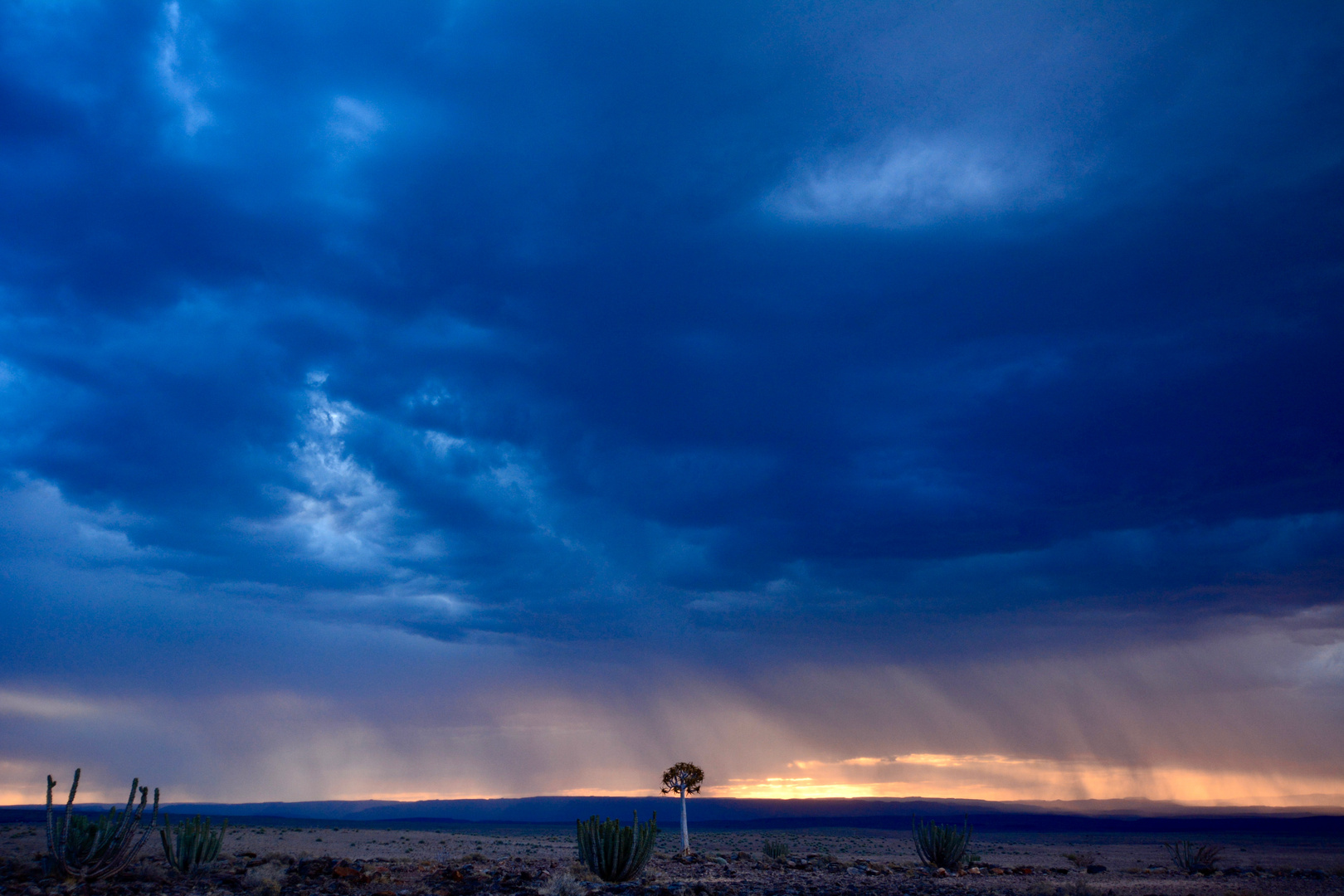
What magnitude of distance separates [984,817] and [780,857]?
191 metres

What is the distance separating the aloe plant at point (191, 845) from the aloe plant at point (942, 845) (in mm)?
24009

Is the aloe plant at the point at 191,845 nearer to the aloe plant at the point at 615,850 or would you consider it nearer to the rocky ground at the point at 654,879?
the rocky ground at the point at 654,879

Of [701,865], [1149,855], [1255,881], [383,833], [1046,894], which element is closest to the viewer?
[1046,894]

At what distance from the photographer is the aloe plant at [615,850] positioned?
2200cm

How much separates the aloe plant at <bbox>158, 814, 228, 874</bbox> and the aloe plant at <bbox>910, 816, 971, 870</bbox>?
24.0 metres

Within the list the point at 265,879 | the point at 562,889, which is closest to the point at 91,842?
the point at 265,879

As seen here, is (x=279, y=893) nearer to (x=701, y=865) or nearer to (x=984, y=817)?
(x=701, y=865)

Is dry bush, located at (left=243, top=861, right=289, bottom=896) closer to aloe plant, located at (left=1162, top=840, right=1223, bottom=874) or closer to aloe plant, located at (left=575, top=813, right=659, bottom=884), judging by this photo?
aloe plant, located at (left=575, top=813, right=659, bottom=884)

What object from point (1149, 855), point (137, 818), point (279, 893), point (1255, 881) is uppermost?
point (137, 818)

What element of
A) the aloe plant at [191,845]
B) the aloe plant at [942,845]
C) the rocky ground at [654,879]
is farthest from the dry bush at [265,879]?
the aloe plant at [942,845]

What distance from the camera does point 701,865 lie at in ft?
99.8

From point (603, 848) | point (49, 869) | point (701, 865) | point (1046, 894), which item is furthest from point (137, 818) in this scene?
point (1046, 894)

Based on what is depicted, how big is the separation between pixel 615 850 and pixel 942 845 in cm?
1642

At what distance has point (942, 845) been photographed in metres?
31.8
